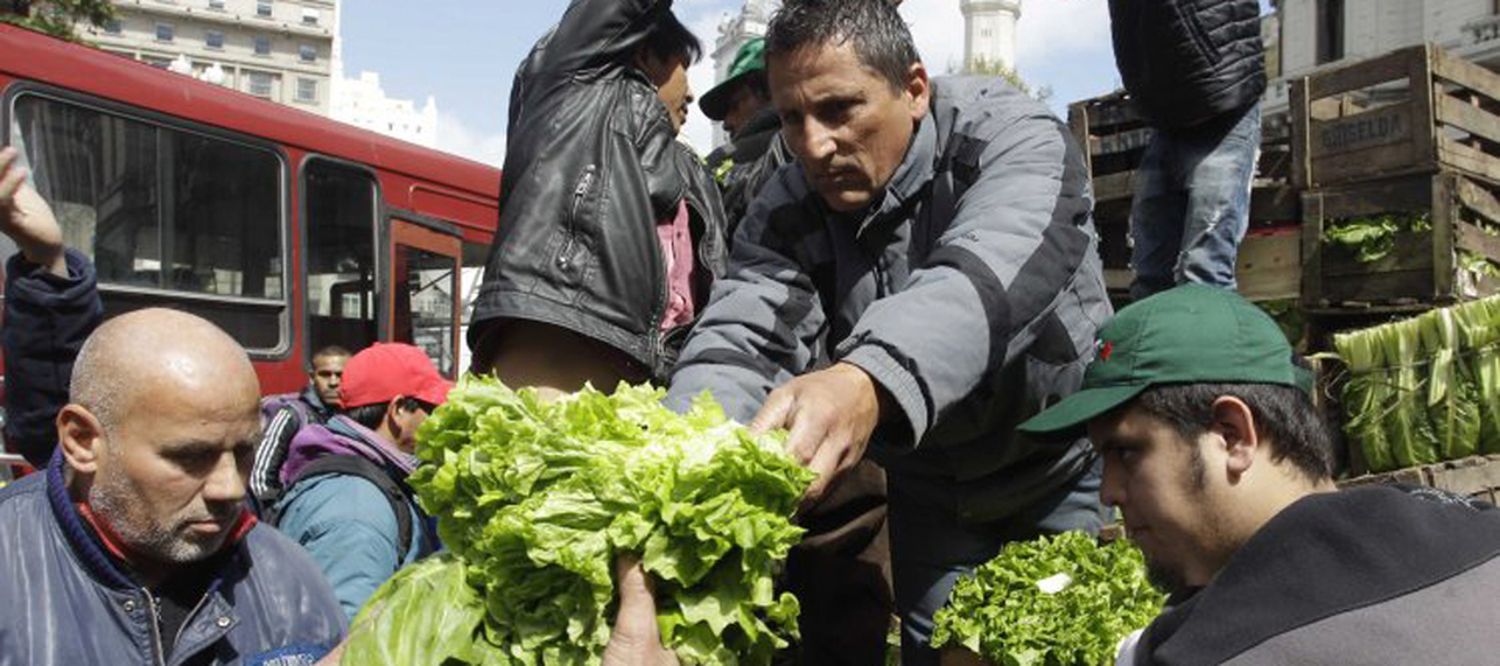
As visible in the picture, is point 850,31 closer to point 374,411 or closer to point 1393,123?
point 374,411

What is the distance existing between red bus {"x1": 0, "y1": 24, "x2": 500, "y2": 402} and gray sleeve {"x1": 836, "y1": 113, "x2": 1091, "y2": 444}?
6.72 meters

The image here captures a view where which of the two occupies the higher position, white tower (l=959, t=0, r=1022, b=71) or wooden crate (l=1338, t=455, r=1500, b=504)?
white tower (l=959, t=0, r=1022, b=71)

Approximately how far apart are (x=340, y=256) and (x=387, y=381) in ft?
15.8

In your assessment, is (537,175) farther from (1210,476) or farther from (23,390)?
(1210,476)

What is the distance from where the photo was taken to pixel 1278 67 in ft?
129

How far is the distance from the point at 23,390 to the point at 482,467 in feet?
7.55

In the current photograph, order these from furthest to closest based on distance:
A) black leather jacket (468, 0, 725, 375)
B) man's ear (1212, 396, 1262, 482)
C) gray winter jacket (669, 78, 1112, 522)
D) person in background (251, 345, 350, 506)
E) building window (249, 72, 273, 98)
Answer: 1. building window (249, 72, 273, 98)
2. person in background (251, 345, 350, 506)
3. black leather jacket (468, 0, 725, 375)
4. gray winter jacket (669, 78, 1112, 522)
5. man's ear (1212, 396, 1262, 482)

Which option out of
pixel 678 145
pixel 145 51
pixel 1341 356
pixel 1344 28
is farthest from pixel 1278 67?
pixel 145 51

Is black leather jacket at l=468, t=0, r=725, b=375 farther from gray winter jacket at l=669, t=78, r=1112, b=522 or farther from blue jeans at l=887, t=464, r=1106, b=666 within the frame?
blue jeans at l=887, t=464, r=1106, b=666

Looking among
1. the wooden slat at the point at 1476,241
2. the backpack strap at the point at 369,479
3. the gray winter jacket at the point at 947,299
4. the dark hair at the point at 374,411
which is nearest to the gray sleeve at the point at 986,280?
the gray winter jacket at the point at 947,299

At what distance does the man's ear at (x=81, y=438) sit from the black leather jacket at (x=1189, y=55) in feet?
11.3

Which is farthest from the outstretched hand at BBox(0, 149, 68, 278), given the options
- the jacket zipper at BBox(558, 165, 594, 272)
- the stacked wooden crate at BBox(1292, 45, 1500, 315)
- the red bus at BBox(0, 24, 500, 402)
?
the stacked wooden crate at BBox(1292, 45, 1500, 315)

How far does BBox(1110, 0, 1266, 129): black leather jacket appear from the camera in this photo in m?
4.18

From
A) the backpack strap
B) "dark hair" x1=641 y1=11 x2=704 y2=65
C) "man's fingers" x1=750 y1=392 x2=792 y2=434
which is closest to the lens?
"man's fingers" x1=750 y1=392 x2=792 y2=434
